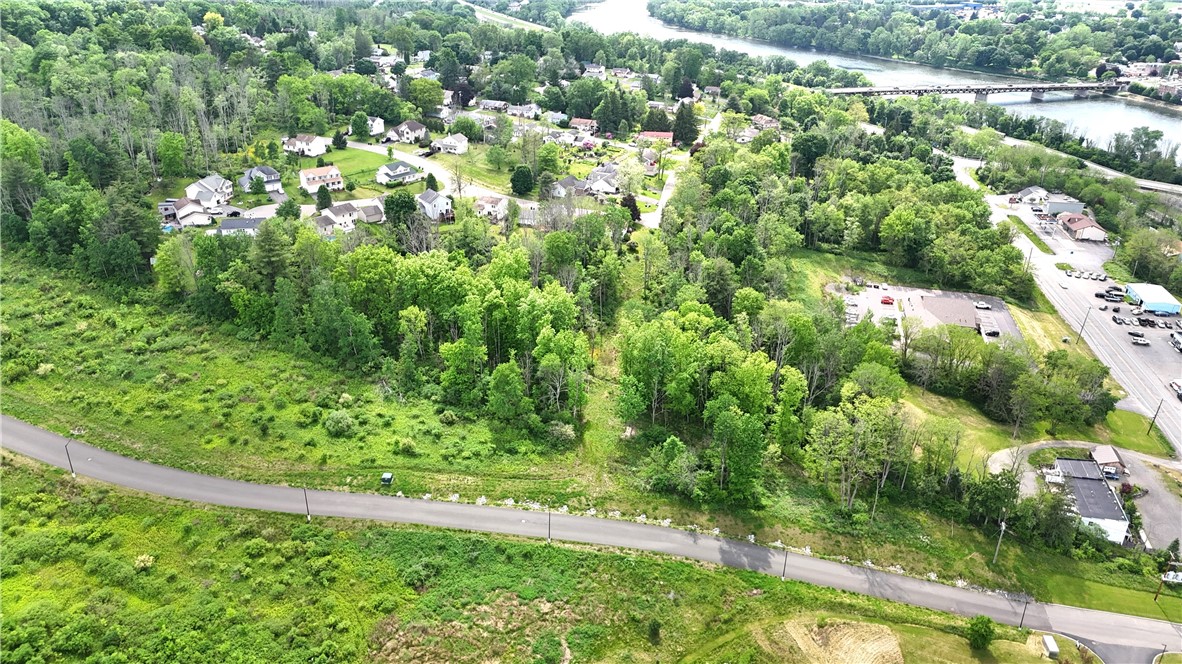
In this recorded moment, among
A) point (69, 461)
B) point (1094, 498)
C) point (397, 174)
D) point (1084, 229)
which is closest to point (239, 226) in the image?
point (397, 174)

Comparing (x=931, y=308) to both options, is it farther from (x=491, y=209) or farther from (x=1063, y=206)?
(x=491, y=209)

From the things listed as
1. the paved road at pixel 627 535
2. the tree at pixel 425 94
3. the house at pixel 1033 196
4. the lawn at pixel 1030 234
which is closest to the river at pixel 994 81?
the house at pixel 1033 196

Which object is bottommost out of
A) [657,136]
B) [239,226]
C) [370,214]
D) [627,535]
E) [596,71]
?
[627,535]

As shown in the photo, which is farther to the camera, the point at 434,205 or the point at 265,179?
the point at 265,179

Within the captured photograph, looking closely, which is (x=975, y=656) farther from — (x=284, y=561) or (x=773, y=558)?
(x=284, y=561)

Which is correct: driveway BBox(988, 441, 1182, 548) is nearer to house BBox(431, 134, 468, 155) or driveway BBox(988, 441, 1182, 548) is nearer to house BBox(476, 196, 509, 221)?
house BBox(476, 196, 509, 221)

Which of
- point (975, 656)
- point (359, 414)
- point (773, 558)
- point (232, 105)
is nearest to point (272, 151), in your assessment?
point (232, 105)
